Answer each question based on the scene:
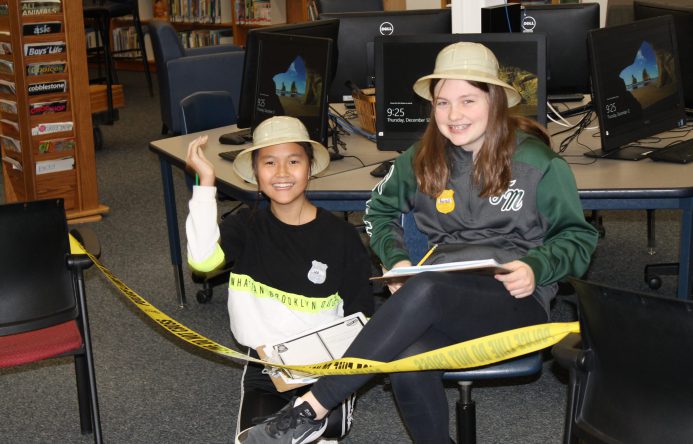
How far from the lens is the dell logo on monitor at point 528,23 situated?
382 cm

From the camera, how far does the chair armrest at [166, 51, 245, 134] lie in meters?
5.87

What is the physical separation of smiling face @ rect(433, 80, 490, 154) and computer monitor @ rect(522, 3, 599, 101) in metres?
1.39

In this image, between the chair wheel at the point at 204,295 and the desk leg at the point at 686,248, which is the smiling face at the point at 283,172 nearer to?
the desk leg at the point at 686,248

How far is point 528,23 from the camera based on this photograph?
3832 millimetres

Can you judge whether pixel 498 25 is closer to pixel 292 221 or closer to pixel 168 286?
pixel 292 221

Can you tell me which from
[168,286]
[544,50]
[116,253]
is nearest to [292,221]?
[544,50]

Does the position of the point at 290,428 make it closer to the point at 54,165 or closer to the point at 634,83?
the point at 634,83

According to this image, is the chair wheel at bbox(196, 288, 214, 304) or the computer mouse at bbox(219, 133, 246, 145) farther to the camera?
the chair wheel at bbox(196, 288, 214, 304)

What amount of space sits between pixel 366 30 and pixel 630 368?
7.94 ft

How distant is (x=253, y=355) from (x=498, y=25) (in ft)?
5.95

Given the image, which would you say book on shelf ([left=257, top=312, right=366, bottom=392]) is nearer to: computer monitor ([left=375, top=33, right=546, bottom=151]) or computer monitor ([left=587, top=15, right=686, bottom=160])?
computer monitor ([left=375, top=33, right=546, bottom=151])

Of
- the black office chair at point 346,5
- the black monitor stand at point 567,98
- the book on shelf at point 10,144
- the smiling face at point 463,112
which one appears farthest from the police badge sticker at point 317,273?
the book on shelf at point 10,144

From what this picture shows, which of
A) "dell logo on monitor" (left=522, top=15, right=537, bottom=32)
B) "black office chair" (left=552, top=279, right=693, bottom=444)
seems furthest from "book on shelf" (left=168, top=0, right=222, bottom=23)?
"black office chair" (left=552, top=279, right=693, bottom=444)

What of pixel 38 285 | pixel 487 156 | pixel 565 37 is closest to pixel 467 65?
pixel 487 156
